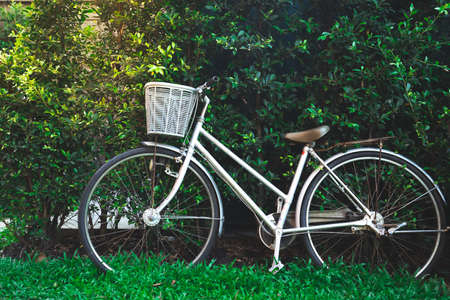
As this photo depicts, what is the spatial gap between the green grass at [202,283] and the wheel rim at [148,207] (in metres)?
0.21

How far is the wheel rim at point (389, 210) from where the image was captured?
8.75 feet

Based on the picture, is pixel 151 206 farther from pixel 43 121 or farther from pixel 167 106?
pixel 43 121

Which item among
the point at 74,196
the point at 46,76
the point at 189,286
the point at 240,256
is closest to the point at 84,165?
the point at 74,196

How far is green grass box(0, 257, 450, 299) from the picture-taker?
2.25m

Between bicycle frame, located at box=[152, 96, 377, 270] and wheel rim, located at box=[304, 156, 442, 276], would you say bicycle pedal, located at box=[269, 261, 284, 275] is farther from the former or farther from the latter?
wheel rim, located at box=[304, 156, 442, 276]

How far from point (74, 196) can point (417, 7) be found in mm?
3091

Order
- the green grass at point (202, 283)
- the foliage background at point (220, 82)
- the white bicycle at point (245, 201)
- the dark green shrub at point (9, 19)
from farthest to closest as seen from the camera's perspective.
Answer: the dark green shrub at point (9, 19) < the foliage background at point (220, 82) < the white bicycle at point (245, 201) < the green grass at point (202, 283)

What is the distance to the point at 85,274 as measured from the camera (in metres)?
2.48

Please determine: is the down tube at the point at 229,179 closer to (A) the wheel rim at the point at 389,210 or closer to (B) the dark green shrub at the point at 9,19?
(A) the wheel rim at the point at 389,210

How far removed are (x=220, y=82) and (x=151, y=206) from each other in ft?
3.81

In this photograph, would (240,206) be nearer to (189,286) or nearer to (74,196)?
(189,286)

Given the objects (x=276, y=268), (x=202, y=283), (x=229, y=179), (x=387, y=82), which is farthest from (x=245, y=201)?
(x=387, y=82)

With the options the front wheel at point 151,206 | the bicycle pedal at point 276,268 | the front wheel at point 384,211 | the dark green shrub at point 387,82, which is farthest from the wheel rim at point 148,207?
the dark green shrub at point 387,82

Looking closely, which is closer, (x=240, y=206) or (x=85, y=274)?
(x=85, y=274)
